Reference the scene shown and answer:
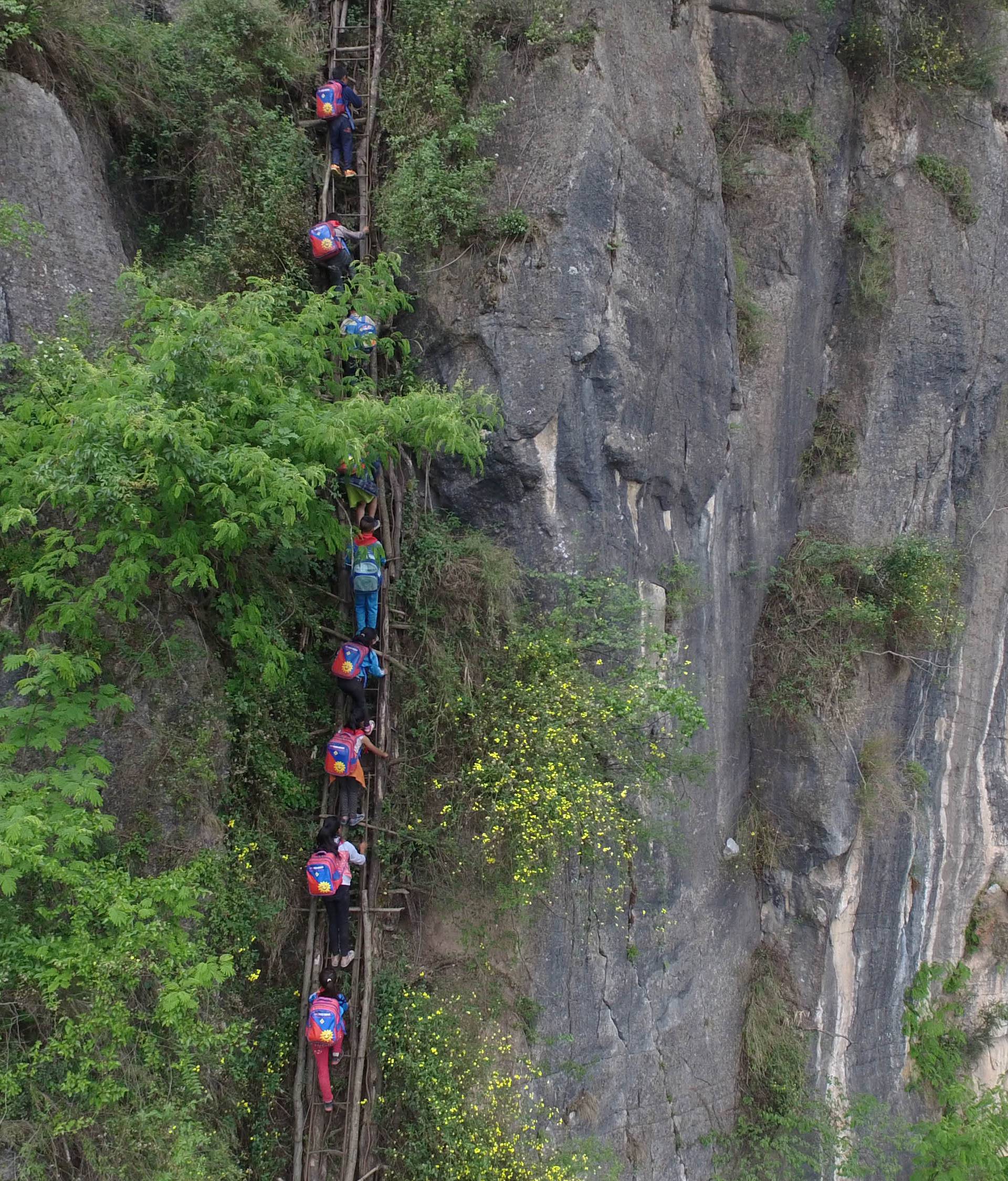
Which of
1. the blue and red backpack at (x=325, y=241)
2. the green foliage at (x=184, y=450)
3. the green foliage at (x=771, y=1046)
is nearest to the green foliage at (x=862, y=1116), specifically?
the green foliage at (x=771, y=1046)

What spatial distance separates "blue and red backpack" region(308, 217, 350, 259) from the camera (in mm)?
7430

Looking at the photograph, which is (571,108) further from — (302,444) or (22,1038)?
(22,1038)

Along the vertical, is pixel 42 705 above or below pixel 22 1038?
above

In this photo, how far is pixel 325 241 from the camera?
24.4 ft

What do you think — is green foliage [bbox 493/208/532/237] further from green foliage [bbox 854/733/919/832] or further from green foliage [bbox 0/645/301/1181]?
green foliage [bbox 854/733/919/832]

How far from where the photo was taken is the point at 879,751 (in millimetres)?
9273

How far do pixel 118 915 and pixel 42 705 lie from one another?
1.42m

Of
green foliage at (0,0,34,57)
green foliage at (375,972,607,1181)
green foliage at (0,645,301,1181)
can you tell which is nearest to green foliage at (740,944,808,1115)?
green foliage at (375,972,607,1181)

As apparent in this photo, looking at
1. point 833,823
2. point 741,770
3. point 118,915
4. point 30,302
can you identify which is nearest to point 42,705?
point 118,915

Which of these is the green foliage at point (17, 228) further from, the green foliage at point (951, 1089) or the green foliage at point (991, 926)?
the green foliage at point (991, 926)

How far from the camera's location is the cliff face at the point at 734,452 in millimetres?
7211

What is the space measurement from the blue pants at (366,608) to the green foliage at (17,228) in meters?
3.52

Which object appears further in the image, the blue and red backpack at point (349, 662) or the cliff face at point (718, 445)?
the cliff face at point (718, 445)

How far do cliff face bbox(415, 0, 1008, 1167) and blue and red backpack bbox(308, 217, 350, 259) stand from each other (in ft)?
3.17
